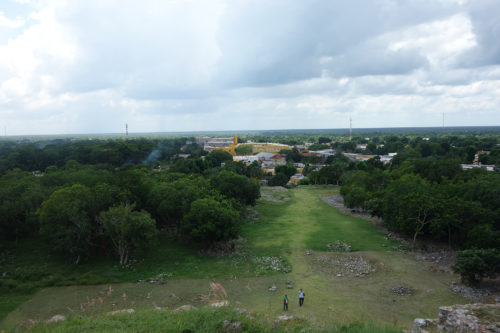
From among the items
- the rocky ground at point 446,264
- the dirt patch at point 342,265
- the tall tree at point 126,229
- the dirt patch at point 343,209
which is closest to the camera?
the rocky ground at point 446,264

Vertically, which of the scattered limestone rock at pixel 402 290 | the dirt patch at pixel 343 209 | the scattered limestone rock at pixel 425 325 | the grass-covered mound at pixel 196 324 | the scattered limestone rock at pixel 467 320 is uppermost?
the grass-covered mound at pixel 196 324

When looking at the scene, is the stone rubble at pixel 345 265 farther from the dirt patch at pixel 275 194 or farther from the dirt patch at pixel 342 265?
the dirt patch at pixel 275 194

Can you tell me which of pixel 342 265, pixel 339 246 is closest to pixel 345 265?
pixel 342 265

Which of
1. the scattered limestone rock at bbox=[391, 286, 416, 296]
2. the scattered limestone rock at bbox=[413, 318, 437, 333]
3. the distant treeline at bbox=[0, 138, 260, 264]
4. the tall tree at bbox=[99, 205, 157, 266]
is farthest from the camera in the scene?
the distant treeline at bbox=[0, 138, 260, 264]

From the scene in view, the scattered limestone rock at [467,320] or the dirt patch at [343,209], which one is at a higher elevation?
the scattered limestone rock at [467,320]

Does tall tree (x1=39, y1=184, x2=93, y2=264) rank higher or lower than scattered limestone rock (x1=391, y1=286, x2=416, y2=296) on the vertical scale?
higher

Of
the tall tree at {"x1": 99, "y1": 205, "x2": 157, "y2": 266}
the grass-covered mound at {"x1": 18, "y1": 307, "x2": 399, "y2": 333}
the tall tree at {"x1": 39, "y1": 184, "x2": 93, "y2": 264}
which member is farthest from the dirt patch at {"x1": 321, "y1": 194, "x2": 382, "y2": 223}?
the tall tree at {"x1": 39, "y1": 184, "x2": 93, "y2": 264}

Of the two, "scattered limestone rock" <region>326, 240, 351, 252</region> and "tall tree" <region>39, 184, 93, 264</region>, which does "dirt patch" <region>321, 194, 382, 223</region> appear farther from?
"tall tree" <region>39, 184, 93, 264</region>

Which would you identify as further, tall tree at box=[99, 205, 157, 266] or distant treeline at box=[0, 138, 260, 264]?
distant treeline at box=[0, 138, 260, 264]

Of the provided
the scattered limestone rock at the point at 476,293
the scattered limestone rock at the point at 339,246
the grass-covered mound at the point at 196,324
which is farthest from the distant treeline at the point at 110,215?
the scattered limestone rock at the point at 476,293

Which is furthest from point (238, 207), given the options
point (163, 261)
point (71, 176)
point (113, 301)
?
point (71, 176)
